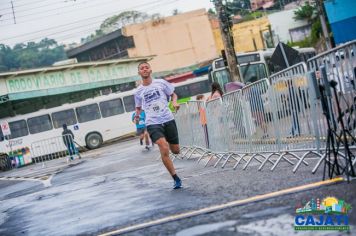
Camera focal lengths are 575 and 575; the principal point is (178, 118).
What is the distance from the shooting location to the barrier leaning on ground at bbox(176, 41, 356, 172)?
22.3 feet

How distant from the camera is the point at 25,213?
9.11 meters

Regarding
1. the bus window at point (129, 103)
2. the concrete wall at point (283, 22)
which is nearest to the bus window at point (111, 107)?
the bus window at point (129, 103)

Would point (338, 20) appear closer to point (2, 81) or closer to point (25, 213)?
point (2, 81)

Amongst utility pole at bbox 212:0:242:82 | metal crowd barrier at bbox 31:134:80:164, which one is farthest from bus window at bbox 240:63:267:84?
metal crowd barrier at bbox 31:134:80:164

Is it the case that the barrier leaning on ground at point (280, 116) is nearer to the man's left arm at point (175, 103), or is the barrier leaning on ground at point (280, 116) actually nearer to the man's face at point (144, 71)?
the man's left arm at point (175, 103)

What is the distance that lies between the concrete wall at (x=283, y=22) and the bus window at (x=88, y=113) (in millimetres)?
36754

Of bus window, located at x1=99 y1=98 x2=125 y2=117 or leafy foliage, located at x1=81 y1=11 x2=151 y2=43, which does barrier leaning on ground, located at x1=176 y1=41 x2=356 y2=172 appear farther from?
leafy foliage, located at x1=81 y1=11 x2=151 y2=43

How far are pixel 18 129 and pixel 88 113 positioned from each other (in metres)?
4.34

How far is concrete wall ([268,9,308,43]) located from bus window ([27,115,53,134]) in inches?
1538

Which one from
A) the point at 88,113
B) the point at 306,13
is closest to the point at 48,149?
the point at 88,113

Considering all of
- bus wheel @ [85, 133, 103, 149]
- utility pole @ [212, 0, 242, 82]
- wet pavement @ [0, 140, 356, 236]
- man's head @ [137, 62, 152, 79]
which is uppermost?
utility pole @ [212, 0, 242, 82]

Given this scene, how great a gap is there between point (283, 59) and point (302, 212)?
411 inches

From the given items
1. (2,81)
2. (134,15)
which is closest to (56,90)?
(2,81)

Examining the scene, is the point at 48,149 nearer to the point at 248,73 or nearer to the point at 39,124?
the point at 39,124
